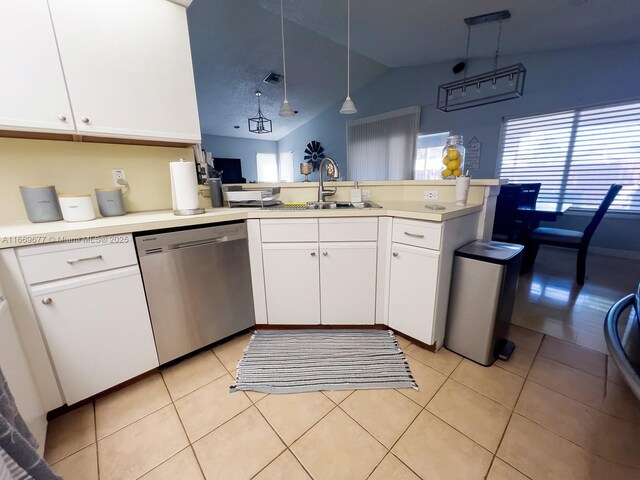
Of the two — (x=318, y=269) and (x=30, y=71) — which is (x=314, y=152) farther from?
(x=30, y=71)

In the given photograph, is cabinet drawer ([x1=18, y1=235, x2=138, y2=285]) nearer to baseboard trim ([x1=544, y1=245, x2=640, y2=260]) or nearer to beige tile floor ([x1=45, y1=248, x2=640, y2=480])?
beige tile floor ([x1=45, y1=248, x2=640, y2=480])

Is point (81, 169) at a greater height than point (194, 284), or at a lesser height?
greater

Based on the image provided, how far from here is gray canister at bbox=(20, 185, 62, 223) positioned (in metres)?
1.21

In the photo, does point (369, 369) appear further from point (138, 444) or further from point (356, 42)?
point (356, 42)

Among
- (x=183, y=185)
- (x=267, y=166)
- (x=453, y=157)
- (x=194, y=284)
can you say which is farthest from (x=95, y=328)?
(x=267, y=166)

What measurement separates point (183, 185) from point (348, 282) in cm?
113

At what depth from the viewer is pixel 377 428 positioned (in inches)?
42.6

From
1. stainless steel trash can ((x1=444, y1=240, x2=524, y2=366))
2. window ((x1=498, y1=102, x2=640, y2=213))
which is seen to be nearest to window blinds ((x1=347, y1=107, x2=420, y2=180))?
window ((x1=498, y1=102, x2=640, y2=213))

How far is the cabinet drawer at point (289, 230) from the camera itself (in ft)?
5.00

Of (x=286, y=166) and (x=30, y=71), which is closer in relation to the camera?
(x=30, y=71)

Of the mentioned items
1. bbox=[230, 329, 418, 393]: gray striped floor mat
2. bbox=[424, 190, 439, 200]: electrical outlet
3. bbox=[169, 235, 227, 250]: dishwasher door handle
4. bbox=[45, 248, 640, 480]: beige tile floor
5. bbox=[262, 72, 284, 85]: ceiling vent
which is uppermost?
bbox=[262, 72, 284, 85]: ceiling vent

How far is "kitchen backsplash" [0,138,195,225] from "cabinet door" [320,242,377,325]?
1.23 metres

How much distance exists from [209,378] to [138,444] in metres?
0.38

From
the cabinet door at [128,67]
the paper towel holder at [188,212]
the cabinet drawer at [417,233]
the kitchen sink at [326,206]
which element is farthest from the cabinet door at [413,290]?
the cabinet door at [128,67]
